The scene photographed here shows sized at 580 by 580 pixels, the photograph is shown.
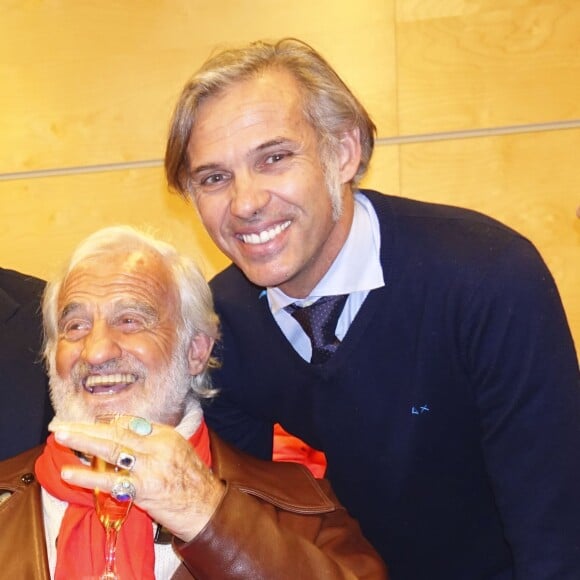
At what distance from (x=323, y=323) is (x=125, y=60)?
1.32 meters

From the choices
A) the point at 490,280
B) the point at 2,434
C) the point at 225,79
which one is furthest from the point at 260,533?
the point at 225,79

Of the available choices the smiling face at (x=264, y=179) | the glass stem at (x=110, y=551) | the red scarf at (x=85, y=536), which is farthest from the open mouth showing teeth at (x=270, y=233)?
the glass stem at (x=110, y=551)

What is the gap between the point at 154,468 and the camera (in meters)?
1.32

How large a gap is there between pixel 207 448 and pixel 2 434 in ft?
1.51

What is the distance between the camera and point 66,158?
8.72 feet

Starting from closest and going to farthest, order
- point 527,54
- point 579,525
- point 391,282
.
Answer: point 579,525
point 391,282
point 527,54

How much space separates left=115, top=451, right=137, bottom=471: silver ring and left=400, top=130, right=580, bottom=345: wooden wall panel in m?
1.42

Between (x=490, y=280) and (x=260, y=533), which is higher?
(x=490, y=280)

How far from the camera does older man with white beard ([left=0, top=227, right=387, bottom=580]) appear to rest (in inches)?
55.0

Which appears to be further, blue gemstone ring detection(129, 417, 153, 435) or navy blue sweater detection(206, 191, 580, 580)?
navy blue sweater detection(206, 191, 580, 580)

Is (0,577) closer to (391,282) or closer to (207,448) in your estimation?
(207,448)

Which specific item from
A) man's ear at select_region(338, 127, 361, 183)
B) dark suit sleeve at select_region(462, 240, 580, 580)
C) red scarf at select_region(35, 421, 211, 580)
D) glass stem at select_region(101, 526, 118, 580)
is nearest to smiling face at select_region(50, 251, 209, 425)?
red scarf at select_region(35, 421, 211, 580)

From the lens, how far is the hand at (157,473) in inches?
49.1

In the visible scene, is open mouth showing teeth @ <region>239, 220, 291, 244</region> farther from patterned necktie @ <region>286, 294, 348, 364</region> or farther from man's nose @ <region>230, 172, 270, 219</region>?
patterned necktie @ <region>286, 294, 348, 364</region>
